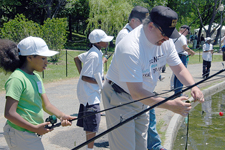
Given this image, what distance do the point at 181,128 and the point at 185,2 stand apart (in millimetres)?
33300

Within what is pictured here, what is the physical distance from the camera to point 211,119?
6.41 metres

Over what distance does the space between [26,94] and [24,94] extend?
19 mm

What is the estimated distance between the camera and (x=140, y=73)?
8.00ft

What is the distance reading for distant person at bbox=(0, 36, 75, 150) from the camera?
2316 millimetres

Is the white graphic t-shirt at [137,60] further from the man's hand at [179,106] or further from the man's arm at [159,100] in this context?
the man's hand at [179,106]

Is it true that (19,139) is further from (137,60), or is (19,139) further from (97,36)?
(97,36)

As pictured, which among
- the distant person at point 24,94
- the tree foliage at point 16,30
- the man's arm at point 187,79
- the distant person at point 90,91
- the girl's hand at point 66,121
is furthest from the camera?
the tree foliage at point 16,30

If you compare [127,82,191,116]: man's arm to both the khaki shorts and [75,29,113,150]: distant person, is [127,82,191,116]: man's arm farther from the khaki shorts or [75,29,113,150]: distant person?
[75,29,113,150]: distant person

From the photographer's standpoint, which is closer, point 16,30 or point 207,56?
point 207,56

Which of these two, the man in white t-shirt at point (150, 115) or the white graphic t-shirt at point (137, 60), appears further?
the man in white t-shirt at point (150, 115)

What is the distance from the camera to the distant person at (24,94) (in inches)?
91.2

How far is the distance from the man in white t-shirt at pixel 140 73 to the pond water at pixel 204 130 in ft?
4.03

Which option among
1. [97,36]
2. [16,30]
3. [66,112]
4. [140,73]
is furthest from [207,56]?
[140,73]

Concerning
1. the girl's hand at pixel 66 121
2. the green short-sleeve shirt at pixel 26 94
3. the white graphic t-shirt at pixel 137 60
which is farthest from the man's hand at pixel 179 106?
the green short-sleeve shirt at pixel 26 94
